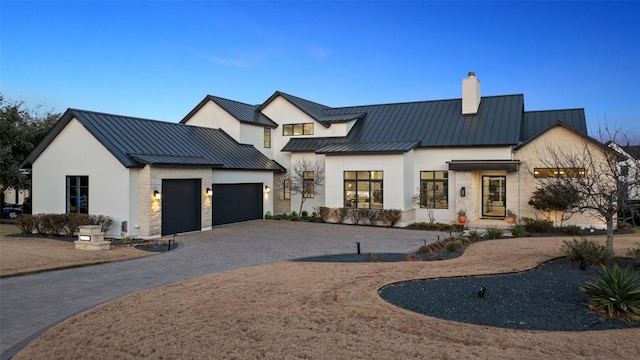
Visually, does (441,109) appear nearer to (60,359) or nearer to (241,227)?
(241,227)

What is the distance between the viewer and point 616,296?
23.8 ft

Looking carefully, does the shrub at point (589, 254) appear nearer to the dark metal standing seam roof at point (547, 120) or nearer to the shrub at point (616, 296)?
the shrub at point (616, 296)

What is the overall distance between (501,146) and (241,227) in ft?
43.7

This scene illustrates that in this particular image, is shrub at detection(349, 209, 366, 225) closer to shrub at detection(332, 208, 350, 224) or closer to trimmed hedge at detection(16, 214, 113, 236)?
shrub at detection(332, 208, 350, 224)

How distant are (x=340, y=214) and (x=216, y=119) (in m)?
9.76

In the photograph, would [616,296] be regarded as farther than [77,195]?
No

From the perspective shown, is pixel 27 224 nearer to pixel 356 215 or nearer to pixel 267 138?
pixel 267 138

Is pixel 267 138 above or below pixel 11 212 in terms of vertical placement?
above

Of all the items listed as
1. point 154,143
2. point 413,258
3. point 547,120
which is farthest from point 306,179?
point 413,258

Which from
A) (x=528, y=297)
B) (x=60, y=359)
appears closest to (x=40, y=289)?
(x=60, y=359)

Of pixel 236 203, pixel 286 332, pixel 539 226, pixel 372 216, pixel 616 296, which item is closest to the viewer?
pixel 286 332

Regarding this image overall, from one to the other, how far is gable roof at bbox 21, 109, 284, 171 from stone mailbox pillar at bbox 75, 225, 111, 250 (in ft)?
10.5

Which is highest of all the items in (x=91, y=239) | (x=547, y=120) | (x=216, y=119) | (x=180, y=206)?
(x=216, y=119)

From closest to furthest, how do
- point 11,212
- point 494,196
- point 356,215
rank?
1. point 356,215
2. point 494,196
3. point 11,212
